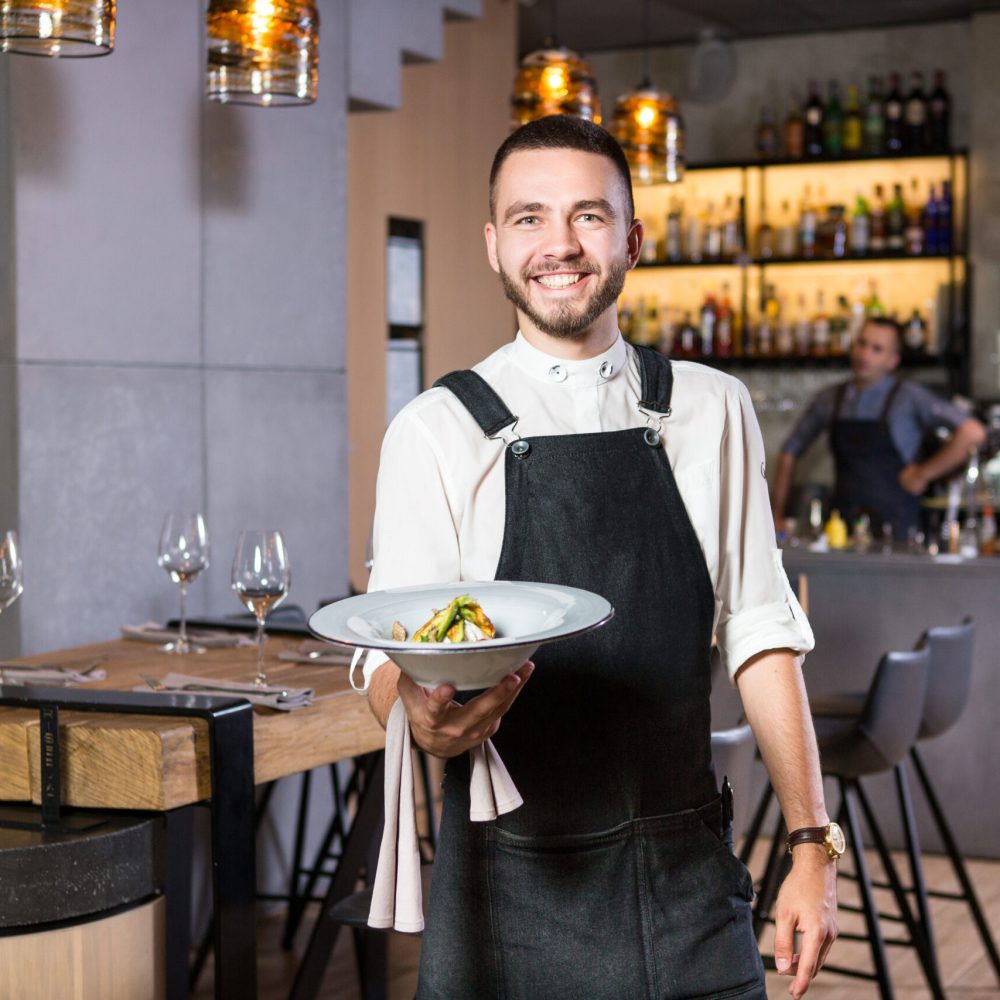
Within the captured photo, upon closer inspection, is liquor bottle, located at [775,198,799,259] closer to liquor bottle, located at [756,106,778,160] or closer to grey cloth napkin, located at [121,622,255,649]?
liquor bottle, located at [756,106,778,160]

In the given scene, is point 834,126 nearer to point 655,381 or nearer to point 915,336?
point 915,336

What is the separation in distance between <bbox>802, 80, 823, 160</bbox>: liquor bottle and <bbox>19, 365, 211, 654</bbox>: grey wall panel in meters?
4.57

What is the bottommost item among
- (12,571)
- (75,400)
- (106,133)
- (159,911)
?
(159,911)

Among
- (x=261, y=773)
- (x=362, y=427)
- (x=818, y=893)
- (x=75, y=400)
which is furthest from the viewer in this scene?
(x=362, y=427)

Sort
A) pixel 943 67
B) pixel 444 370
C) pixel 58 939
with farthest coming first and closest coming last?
pixel 943 67 → pixel 444 370 → pixel 58 939

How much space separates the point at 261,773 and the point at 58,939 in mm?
421

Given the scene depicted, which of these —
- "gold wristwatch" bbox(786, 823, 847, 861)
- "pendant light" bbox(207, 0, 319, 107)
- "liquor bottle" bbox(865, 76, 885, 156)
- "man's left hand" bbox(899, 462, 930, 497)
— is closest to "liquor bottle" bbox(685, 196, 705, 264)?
"liquor bottle" bbox(865, 76, 885, 156)

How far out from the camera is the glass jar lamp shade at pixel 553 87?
4254 mm

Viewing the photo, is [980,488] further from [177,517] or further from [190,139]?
[177,517]

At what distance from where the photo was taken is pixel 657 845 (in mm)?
1633

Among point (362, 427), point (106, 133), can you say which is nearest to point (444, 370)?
point (362, 427)

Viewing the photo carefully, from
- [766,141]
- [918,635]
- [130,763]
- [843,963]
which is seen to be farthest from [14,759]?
[766,141]

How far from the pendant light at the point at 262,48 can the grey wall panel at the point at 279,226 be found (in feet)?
2.20

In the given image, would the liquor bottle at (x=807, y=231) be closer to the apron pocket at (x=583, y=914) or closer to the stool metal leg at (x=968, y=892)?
the stool metal leg at (x=968, y=892)
